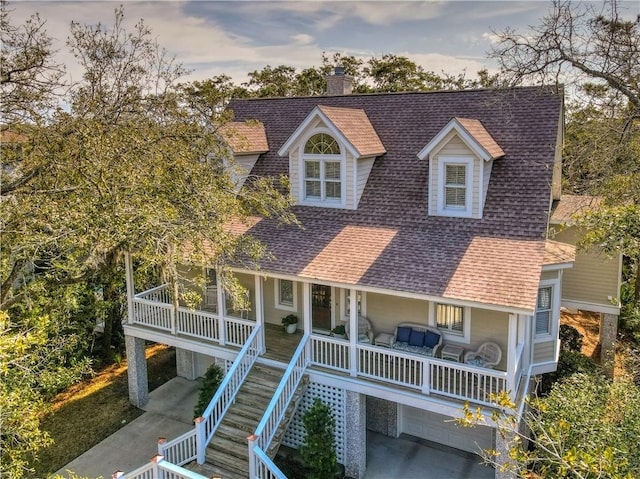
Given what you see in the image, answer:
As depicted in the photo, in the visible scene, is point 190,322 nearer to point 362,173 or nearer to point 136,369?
point 136,369

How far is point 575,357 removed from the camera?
15984 millimetres

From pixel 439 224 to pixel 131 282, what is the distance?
34.2 feet

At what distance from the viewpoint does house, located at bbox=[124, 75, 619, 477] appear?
12273mm

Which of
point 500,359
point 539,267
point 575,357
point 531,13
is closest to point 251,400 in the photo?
point 500,359

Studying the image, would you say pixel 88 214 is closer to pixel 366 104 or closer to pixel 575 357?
pixel 366 104

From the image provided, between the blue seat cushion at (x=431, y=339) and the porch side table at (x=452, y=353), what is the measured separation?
330mm

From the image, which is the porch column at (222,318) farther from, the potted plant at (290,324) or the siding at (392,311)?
the siding at (392,311)

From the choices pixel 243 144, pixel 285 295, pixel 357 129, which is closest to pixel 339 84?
pixel 357 129

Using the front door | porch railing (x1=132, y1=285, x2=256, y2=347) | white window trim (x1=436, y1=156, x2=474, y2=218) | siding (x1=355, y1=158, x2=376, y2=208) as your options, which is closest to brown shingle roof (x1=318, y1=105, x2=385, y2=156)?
siding (x1=355, y1=158, x2=376, y2=208)

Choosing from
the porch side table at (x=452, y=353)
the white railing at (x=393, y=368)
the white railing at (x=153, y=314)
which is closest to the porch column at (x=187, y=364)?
the white railing at (x=153, y=314)

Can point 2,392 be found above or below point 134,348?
above

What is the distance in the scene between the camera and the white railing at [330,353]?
1355 centimetres

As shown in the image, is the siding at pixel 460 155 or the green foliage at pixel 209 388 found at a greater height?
the siding at pixel 460 155

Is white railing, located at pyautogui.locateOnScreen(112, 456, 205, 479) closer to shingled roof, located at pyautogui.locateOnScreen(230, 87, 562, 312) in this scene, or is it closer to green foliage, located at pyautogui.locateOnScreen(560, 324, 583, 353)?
shingled roof, located at pyautogui.locateOnScreen(230, 87, 562, 312)
